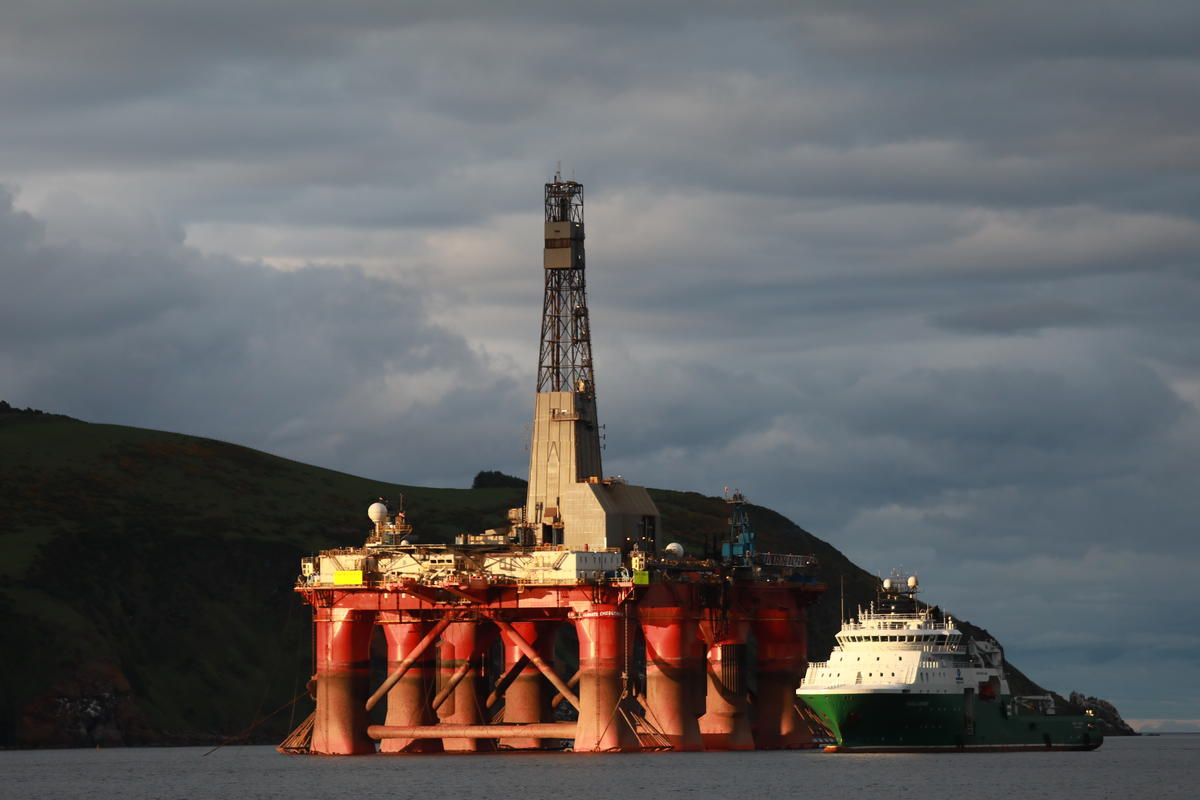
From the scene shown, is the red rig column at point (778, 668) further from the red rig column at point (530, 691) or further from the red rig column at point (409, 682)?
the red rig column at point (409, 682)

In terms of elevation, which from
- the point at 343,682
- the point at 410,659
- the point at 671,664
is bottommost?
the point at 343,682

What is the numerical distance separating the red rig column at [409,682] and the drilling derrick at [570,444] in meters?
9.43

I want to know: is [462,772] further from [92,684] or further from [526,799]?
[92,684]

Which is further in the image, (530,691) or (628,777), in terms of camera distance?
(530,691)

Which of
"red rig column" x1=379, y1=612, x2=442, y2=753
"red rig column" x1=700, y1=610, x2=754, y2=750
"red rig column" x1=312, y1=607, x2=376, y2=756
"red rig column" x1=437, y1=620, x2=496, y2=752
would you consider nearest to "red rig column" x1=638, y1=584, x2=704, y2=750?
"red rig column" x1=700, y1=610, x2=754, y2=750

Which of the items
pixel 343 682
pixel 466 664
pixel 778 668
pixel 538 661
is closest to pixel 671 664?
pixel 538 661

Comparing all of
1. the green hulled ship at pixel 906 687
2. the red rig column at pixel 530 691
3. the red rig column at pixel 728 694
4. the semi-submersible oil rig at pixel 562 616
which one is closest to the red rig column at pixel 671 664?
the semi-submersible oil rig at pixel 562 616

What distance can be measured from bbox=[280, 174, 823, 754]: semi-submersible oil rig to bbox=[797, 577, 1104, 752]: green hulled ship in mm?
9218

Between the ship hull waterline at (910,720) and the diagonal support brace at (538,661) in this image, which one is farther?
the diagonal support brace at (538,661)

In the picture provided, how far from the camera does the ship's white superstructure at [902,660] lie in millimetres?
124125

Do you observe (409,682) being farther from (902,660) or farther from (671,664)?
(902,660)

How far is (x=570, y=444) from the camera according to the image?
138500mm

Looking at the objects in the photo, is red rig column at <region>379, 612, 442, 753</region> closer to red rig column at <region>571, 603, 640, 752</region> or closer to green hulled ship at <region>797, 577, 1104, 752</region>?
red rig column at <region>571, 603, 640, 752</region>

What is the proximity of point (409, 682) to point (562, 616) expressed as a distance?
1168 centimetres
